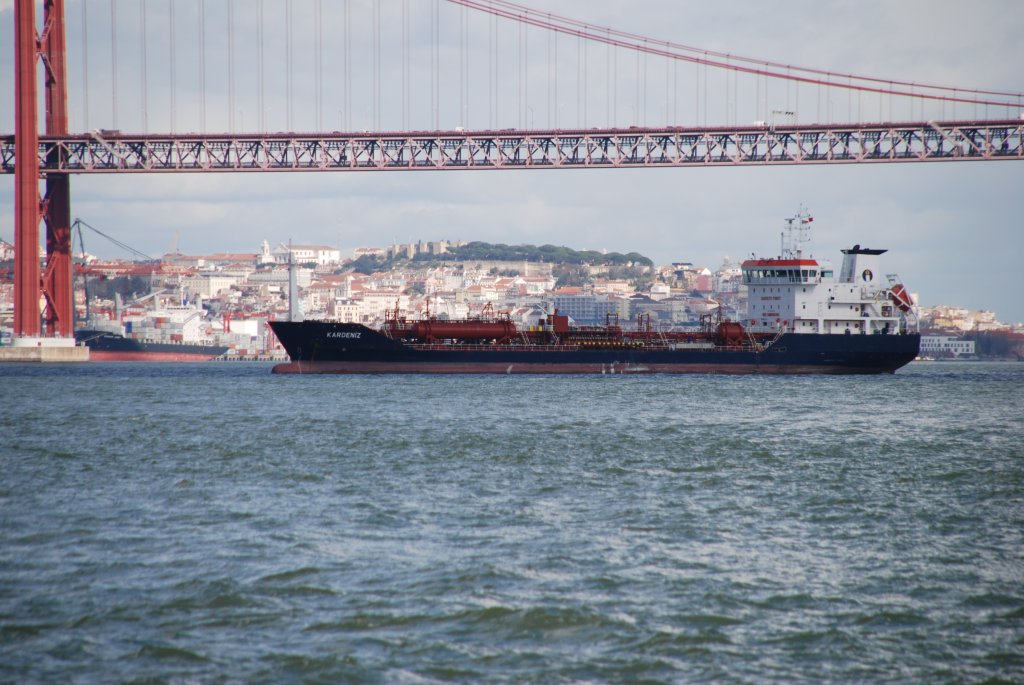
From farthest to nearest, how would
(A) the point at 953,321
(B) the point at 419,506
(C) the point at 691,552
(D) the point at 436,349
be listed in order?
(A) the point at 953,321 → (D) the point at 436,349 → (B) the point at 419,506 → (C) the point at 691,552

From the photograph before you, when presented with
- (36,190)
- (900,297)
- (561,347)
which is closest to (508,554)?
(561,347)

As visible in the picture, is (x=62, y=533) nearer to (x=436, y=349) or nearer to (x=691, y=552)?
(x=691, y=552)

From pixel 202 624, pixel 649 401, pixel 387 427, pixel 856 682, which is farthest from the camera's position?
pixel 649 401

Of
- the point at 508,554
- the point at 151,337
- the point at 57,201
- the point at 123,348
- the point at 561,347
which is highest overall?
the point at 57,201

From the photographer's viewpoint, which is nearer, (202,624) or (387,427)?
(202,624)

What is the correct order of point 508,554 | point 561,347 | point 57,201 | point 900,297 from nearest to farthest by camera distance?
point 508,554, point 561,347, point 900,297, point 57,201

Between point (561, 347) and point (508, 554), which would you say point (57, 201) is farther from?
point (508, 554)

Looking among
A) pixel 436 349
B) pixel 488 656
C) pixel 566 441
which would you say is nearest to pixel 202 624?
pixel 488 656
